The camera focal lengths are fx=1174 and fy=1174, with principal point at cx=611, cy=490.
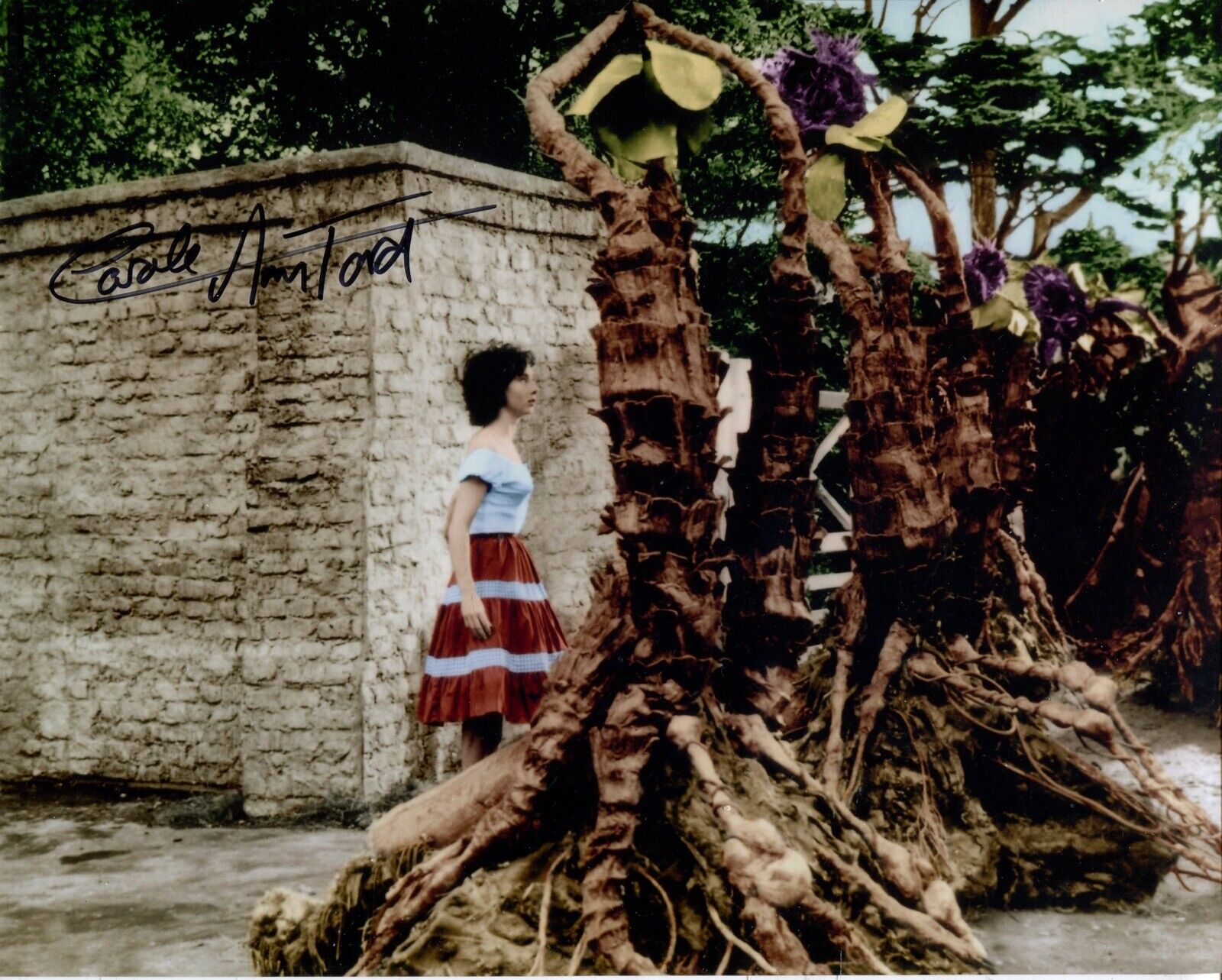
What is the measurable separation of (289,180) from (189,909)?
2.50 meters

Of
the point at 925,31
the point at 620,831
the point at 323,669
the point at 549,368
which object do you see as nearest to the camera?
the point at 620,831

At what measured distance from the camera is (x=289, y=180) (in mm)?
4273

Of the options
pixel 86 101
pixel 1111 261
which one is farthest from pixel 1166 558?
pixel 86 101

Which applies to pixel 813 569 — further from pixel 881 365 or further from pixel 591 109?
pixel 591 109

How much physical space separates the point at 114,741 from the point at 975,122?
154 inches

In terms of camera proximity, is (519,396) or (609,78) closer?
(609,78)

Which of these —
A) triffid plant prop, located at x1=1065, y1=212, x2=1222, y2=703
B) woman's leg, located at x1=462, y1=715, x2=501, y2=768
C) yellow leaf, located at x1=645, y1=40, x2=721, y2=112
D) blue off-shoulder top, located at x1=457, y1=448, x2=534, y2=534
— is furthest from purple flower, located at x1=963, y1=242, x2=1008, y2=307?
woman's leg, located at x1=462, y1=715, x2=501, y2=768

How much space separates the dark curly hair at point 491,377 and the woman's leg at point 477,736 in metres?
0.97

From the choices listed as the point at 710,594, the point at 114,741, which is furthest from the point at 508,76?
the point at 114,741

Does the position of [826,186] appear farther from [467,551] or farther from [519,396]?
[467,551]

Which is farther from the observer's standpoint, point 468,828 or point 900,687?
point 900,687

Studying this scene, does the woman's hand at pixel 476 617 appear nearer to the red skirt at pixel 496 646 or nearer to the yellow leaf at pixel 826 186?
the red skirt at pixel 496 646

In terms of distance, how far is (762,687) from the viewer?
8.91 ft

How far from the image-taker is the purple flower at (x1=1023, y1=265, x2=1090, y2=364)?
175 inches
